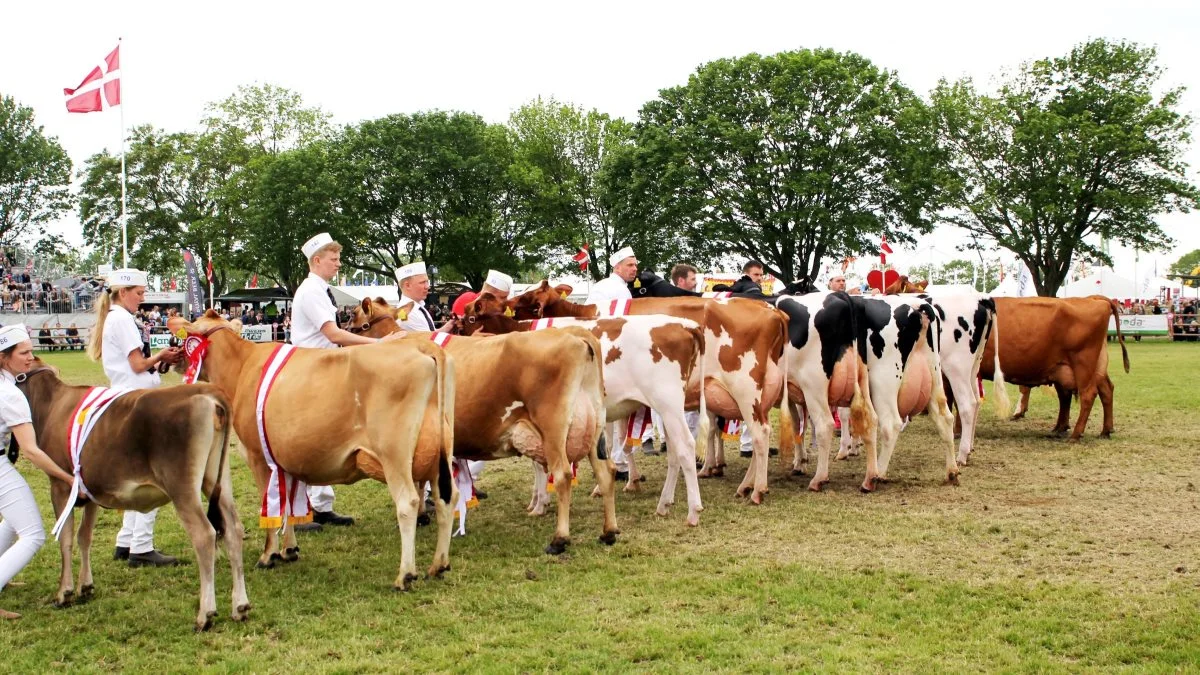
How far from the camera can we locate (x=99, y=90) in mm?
33688

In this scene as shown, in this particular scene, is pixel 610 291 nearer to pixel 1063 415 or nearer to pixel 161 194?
pixel 1063 415

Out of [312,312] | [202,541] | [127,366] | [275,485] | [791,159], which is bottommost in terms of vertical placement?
[202,541]

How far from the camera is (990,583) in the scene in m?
6.21

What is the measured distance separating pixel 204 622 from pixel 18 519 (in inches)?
53.5

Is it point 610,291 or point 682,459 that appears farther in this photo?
→ point 610,291

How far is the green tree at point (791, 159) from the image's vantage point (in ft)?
126

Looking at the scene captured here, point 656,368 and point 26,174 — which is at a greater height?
point 26,174

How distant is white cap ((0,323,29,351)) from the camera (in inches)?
231

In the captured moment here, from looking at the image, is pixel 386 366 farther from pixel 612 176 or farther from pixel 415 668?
pixel 612 176

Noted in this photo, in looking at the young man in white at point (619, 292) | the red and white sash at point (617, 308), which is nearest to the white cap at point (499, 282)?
the red and white sash at point (617, 308)

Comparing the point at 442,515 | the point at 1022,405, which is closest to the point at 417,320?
the point at 442,515

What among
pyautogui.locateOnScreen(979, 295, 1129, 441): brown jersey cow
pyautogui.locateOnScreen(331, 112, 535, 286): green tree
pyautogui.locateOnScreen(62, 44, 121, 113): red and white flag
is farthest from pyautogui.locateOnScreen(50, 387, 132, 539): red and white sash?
pyautogui.locateOnScreen(331, 112, 535, 286): green tree

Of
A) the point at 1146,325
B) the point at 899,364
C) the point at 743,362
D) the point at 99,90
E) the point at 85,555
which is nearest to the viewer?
the point at 85,555

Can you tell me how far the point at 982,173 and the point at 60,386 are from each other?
3938 cm
